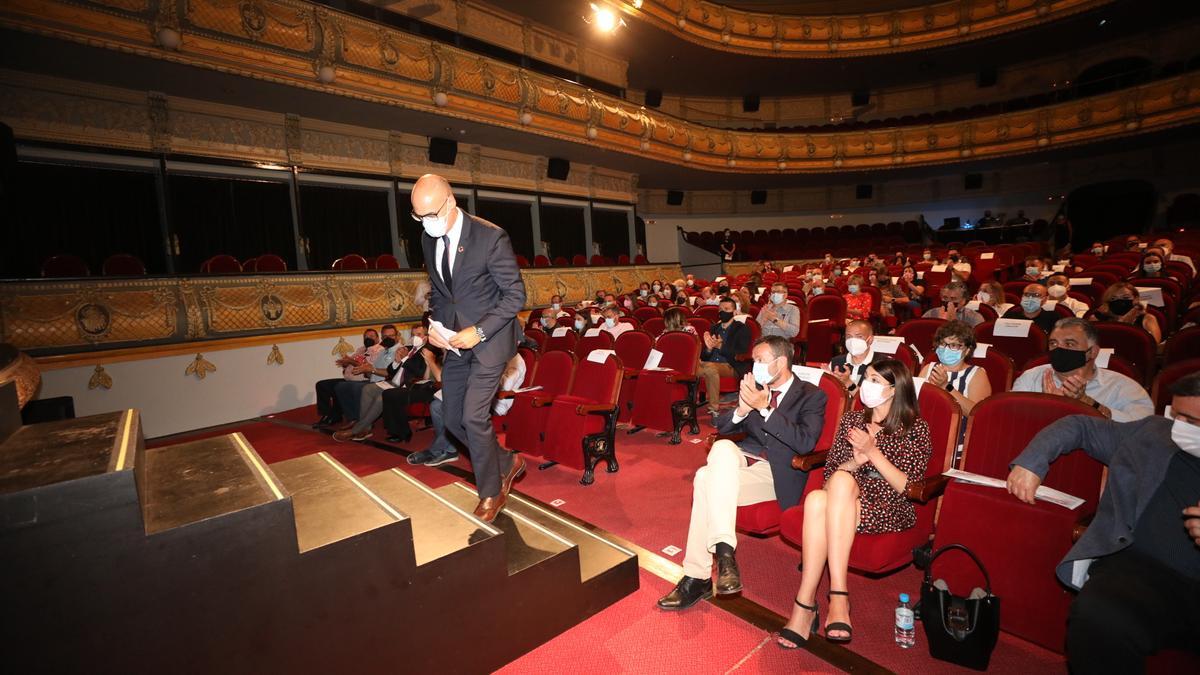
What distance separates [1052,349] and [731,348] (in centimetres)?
280

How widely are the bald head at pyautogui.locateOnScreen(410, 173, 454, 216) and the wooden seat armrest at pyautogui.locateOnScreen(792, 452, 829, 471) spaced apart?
6.40 ft

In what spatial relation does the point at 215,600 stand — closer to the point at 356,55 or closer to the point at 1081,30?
the point at 356,55

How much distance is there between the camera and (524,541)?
7.71ft

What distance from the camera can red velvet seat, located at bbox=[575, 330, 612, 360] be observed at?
5727 mm

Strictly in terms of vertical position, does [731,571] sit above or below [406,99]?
below

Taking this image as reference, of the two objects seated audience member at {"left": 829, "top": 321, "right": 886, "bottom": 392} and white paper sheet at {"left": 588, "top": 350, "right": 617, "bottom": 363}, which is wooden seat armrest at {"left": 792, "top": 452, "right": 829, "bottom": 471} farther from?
white paper sheet at {"left": 588, "top": 350, "right": 617, "bottom": 363}

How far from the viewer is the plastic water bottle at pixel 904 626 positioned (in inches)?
77.2

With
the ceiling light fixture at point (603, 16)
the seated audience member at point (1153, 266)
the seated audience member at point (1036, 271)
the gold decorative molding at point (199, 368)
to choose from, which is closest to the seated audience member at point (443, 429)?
the gold decorative molding at point (199, 368)

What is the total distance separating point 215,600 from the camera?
58.5 inches

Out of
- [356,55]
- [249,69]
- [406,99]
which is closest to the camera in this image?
[249,69]

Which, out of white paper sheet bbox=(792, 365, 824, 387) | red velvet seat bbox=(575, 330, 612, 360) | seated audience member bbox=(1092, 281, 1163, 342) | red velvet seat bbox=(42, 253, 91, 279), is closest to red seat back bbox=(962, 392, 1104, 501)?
white paper sheet bbox=(792, 365, 824, 387)

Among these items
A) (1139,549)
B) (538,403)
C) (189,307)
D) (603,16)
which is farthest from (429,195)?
(603,16)

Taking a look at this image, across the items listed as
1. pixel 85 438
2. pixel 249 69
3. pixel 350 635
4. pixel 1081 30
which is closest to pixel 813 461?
pixel 350 635

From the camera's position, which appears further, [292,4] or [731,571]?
[292,4]
